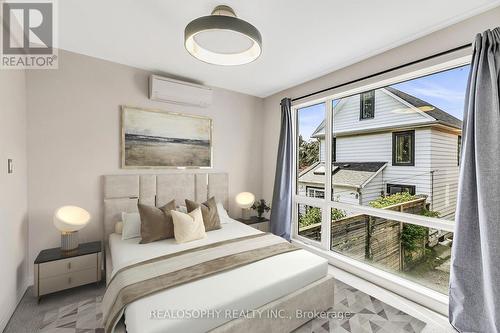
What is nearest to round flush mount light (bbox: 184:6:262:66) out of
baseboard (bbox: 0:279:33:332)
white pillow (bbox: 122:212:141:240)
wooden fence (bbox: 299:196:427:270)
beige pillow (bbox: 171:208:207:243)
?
beige pillow (bbox: 171:208:207:243)

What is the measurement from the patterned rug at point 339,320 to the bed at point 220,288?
13 centimetres

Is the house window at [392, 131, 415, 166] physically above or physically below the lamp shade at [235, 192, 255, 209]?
above

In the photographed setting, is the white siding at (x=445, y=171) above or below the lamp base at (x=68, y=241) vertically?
above

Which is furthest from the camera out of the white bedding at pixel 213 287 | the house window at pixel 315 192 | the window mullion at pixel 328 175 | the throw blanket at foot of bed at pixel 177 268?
the house window at pixel 315 192

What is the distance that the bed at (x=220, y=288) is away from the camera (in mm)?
1400

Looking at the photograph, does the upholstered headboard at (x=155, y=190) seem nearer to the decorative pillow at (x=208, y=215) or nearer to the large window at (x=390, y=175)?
the decorative pillow at (x=208, y=215)

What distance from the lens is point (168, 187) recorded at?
3.09 meters

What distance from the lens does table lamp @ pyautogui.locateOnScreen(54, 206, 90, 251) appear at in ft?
7.39

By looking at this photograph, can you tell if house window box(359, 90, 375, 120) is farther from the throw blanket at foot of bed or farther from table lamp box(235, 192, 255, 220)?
table lamp box(235, 192, 255, 220)

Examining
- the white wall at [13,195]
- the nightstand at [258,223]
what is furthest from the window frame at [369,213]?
the white wall at [13,195]

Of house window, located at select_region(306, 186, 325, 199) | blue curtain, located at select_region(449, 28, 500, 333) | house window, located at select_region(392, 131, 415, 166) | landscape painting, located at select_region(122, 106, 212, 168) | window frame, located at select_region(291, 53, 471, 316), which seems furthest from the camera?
house window, located at select_region(306, 186, 325, 199)

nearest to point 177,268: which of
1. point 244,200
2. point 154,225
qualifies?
point 154,225

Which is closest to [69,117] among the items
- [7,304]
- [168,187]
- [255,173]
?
[168,187]

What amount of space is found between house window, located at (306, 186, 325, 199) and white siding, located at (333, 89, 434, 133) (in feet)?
2.86
